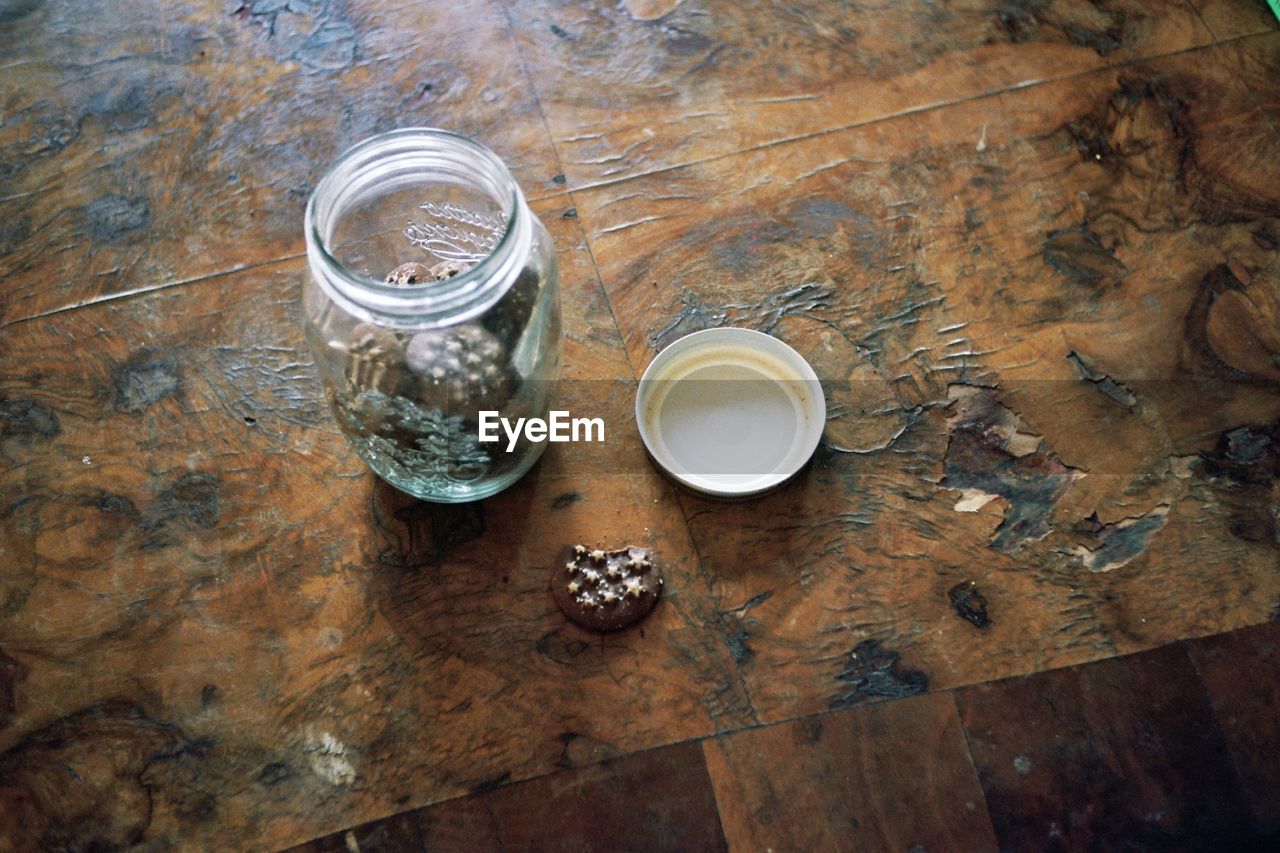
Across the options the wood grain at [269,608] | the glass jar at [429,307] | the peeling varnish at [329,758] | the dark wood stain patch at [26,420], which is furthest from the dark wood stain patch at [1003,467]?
the dark wood stain patch at [26,420]

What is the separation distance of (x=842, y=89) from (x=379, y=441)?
614mm

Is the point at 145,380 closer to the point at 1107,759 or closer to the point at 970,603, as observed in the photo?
the point at 970,603

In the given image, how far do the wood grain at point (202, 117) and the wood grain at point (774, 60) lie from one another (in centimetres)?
5

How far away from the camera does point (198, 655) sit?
0.95 metres

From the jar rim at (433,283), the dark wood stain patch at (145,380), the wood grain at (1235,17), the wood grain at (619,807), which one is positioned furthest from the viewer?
the wood grain at (1235,17)

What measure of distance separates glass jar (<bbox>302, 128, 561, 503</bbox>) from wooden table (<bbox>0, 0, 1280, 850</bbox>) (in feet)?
0.36

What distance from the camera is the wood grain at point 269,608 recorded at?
3.04 ft

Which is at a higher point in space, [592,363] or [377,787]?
[592,363]

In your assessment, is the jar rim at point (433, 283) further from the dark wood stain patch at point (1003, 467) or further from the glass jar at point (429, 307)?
the dark wood stain patch at point (1003, 467)

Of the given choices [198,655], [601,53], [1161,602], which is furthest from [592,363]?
[1161,602]

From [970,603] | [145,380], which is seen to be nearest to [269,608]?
[145,380]

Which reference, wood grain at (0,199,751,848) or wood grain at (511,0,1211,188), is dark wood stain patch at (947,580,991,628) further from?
wood grain at (511,0,1211,188)

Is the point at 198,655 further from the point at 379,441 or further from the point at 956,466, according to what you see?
the point at 956,466

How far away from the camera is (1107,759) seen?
933 mm
